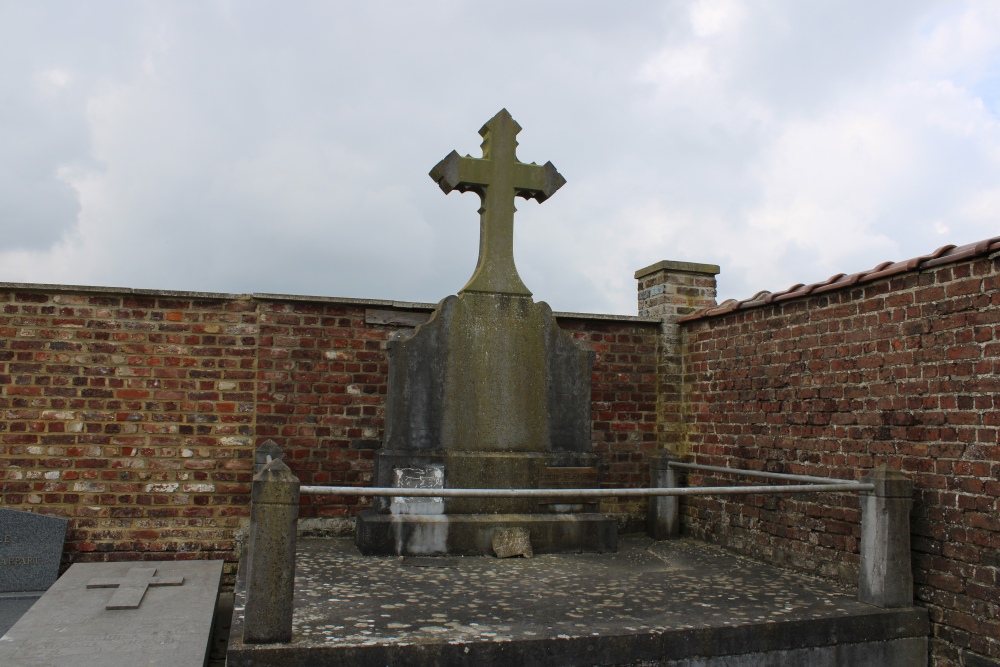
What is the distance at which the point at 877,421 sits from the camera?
4672 millimetres

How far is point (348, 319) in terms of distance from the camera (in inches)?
246

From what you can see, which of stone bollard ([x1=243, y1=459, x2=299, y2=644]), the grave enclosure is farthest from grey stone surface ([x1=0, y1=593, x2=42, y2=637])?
stone bollard ([x1=243, y1=459, x2=299, y2=644])

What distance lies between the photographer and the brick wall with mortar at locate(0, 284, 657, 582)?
572cm

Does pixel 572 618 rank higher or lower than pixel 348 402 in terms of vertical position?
lower

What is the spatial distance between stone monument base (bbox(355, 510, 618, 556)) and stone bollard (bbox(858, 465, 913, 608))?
1808mm

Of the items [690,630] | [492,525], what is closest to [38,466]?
[492,525]

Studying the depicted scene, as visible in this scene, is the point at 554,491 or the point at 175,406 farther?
the point at 175,406

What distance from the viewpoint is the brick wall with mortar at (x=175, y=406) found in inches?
225

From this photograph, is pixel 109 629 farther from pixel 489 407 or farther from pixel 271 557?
pixel 489 407

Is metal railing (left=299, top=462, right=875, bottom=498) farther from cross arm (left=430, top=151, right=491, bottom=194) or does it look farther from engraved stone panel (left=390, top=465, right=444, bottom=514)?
cross arm (left=430, top=151, right=491, bottom=194)

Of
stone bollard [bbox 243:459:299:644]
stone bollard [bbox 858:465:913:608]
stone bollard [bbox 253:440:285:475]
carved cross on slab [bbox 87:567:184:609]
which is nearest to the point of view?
stone bollard [bbox 243:459:299:644]

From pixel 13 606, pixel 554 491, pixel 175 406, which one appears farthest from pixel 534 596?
pixel 13 606

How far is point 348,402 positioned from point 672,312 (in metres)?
2.83

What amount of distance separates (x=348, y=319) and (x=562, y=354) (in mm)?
1695
